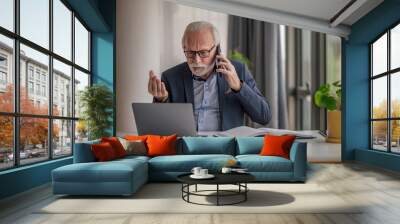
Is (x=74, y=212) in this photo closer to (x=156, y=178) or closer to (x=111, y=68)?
(x=156, y=178)

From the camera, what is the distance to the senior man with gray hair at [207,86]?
8.93 meters

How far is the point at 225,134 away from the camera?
29.3ft

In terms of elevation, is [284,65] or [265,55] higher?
[265,55]

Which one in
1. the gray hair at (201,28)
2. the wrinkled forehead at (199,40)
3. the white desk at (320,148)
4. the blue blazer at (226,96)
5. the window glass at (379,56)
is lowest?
the white desk at (320,148)

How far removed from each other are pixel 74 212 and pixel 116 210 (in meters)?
0.42

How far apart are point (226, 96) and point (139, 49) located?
2.25 m

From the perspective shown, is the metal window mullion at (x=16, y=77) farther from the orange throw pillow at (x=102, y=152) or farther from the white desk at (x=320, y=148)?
the white desk at (x=320, y=148)

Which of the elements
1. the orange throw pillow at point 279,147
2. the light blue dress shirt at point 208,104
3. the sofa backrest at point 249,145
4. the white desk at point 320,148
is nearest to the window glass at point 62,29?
the light blue dress shirt at point 208,104

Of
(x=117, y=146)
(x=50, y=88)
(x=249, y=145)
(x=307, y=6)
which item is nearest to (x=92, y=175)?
(x=117, y=146)

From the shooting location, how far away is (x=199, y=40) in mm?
9188

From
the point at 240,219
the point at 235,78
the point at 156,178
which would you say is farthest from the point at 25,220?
the point at 235,78

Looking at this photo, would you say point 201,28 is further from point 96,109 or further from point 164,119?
point 96,109

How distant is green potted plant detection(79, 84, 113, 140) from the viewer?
7.78 metres

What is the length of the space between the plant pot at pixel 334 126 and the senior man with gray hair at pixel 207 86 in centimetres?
221
